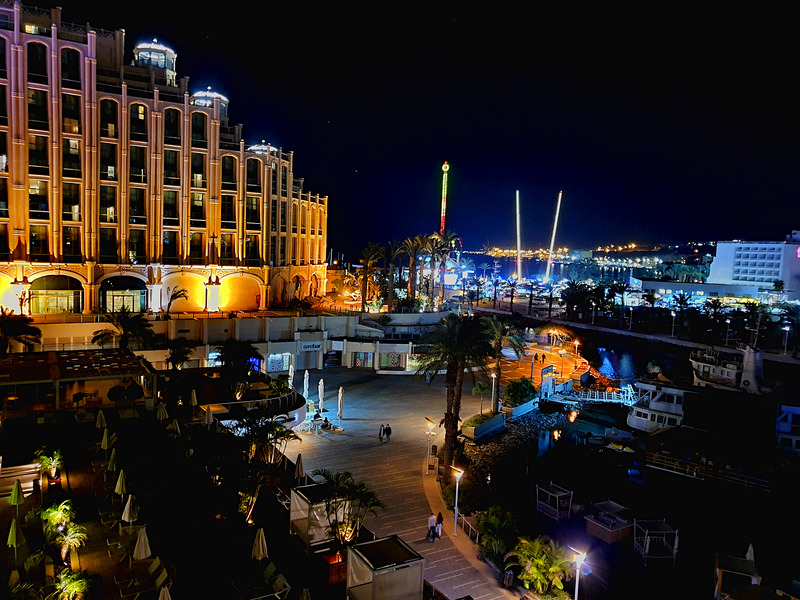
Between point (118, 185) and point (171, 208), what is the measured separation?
16.7 ft

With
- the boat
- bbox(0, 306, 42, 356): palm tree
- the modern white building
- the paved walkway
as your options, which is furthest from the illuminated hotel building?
the modern white building

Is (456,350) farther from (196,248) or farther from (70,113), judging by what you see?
(70,113)

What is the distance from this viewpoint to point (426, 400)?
43031 mm

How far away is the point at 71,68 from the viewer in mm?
50969

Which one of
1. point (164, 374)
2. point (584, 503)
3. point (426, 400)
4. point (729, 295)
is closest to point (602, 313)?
point (729, 295)

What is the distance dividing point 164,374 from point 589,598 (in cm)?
2527

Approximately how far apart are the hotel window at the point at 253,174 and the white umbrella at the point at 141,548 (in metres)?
50.8

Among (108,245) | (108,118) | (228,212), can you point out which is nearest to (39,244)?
(108,245)

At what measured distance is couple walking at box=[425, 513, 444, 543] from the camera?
2267 centimetres

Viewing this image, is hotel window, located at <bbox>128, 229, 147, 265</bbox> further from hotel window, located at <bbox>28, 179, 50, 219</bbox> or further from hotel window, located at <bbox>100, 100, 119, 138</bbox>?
hotel window, located at <bbox>100, 100, 119, 138</bbox>

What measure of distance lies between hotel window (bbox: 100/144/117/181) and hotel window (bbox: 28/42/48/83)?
693cm

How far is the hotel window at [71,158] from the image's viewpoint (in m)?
50.9

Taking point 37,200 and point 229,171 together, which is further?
point 229,171

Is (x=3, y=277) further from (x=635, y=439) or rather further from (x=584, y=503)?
(x=635, y=439)
